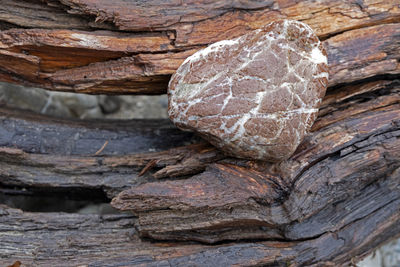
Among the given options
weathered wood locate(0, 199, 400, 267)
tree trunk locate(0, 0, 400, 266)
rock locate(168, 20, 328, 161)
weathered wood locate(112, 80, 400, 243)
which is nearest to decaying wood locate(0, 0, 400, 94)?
tree trunk locate(0, 0, 400, 266)

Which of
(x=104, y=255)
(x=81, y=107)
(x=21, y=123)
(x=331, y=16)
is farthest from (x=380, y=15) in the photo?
(x=81, y=107)

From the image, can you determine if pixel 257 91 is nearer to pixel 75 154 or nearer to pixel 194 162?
pixel 194 162

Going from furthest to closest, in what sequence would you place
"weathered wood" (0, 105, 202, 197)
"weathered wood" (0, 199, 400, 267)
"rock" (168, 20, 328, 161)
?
"weathered wood" (0, 105, 202, 197)
"weathered wood" (0, 199, 400, 267)
"rock" (168, 20, 328, 161)

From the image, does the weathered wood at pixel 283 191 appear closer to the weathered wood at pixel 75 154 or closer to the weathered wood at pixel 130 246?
the weathered wood at pixel 130 246

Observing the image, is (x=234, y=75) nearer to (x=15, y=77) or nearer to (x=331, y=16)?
(x=331, y=16)

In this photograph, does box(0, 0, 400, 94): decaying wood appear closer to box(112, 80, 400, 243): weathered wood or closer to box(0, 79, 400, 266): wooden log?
box(0, 79, 400, 266): wooden log

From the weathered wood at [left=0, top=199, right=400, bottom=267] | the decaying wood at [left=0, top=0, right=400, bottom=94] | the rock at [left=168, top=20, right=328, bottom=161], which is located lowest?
the weathered wood at [left=0, top=199, right=400, bottom=267]

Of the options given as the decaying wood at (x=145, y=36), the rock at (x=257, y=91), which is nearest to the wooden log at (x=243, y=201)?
the rock at (x=257, y=91)

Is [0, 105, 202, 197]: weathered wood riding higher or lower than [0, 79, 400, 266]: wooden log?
higher

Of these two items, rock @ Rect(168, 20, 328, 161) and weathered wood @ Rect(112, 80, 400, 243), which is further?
weathered wood @ Rect(112, 80, 400, 243)
